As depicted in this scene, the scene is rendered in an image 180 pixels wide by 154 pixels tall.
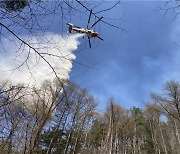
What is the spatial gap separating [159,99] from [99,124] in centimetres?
1767

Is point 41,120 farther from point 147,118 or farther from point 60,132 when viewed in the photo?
point 147,118

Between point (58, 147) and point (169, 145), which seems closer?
point (58, 147)

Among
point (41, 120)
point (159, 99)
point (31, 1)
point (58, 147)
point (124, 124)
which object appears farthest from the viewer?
point (124, 124)

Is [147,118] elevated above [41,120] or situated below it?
above

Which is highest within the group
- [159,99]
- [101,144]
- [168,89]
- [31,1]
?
[101,144]

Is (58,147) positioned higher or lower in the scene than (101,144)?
lower

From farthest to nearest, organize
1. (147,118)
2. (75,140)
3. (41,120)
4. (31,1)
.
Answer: (147,118), (75,140), (41,120), (31,1)

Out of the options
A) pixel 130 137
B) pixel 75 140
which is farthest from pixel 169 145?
pixel 75 140

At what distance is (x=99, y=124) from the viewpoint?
28.5 metres

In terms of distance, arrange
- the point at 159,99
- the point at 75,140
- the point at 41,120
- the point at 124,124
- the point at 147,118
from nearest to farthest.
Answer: the point at 41,120 → the point at 159,99 → the point at 75,140 → the point at 124,124 → the point at 147,118

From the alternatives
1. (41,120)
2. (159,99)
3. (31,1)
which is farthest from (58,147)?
(31,1)

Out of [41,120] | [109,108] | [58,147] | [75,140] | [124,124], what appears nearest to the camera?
[41,120]

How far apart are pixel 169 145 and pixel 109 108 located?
10.2 m

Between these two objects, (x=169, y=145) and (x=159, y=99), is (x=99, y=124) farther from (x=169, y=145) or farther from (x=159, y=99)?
(x=159, y=99)
